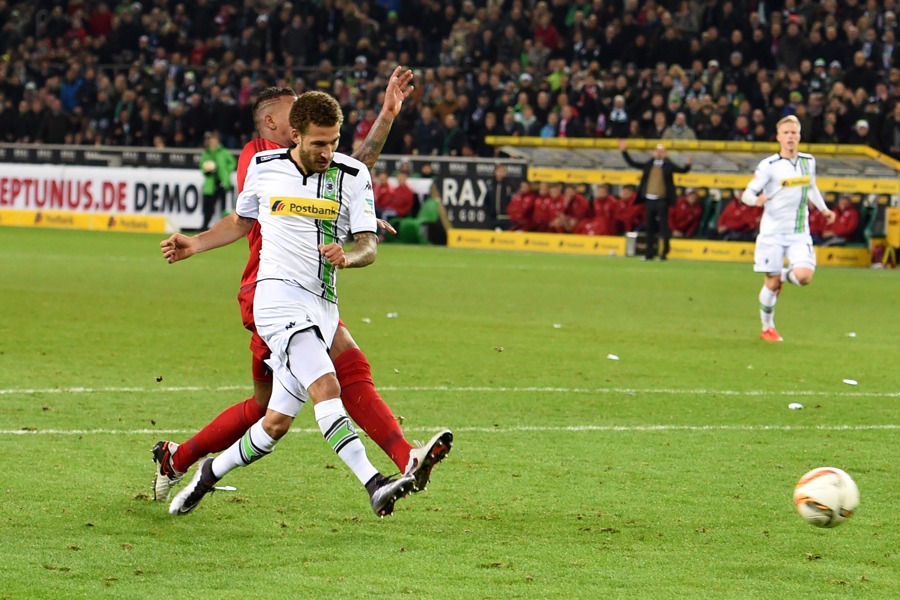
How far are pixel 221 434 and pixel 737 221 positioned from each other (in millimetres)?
20524

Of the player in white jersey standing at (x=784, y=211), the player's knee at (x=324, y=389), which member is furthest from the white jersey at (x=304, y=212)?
the player in white jersey standing at (x=784, y=211)

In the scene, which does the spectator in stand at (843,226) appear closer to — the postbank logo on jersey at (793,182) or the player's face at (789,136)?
the postbank logo on jersey at (793,182)

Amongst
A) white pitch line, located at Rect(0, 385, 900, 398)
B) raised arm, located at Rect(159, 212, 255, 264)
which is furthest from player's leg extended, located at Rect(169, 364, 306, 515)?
white pitch line, located at Rect(0, 385, 900, 398)

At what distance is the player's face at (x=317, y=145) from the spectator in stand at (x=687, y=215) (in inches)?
825

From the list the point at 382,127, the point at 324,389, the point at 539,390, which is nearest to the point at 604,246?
the point at 539,390

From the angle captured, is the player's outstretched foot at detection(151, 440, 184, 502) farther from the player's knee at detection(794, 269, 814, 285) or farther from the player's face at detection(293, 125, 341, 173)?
the player's knee at detection(794, 269, 814, 285)

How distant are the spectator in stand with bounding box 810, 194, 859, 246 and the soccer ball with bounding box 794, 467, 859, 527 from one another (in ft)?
65.1

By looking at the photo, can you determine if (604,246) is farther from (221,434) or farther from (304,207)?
(304,207)

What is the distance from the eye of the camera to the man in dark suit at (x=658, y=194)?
24.9m

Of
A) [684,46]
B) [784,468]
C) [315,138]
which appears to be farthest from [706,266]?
[315,138]

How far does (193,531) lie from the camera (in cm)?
610

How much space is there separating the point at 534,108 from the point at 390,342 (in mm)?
17233

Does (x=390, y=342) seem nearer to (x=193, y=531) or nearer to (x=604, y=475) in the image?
(x=604, y=475)

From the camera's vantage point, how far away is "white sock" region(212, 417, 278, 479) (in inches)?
246
